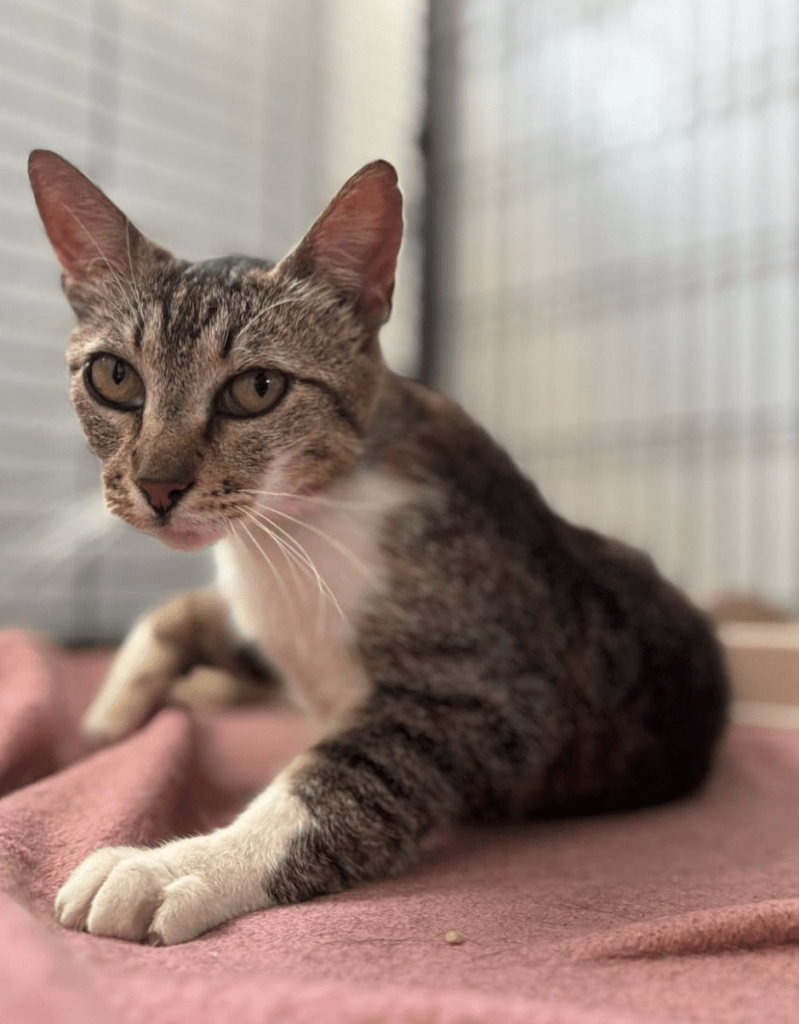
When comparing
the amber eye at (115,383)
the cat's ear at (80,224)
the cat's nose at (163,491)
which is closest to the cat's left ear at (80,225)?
the cat's ear at (80,224)

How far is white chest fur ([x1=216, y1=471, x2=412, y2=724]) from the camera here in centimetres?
112

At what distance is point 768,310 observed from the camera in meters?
2.80

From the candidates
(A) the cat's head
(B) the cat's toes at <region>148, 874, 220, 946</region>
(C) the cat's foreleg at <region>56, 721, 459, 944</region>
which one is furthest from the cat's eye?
(B) the cat's toes at <region>148, 874, 220, 946</region>

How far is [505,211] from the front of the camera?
3.17 meters

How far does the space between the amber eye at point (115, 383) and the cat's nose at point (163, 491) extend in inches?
4.9

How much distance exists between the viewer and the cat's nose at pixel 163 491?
0.93 meters

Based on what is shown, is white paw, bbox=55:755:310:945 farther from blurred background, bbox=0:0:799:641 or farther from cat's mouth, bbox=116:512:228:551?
blurred background, bbox=0:0:799:641

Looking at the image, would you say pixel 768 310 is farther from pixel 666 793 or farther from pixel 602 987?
pixel 602 987

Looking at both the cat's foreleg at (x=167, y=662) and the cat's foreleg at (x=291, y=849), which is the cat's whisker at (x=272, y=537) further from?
the cat's foreleg at (x=167, y=662)

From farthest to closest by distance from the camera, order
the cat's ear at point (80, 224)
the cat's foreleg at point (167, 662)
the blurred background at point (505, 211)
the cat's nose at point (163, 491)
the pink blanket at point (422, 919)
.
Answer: the blurred background at point (505, 211)
the cat's foreleg at point (167, 662)
the cat's ear at point (80, 224)
the cat's nose at point (163, 491)
the pink blanket at point (422, 919)

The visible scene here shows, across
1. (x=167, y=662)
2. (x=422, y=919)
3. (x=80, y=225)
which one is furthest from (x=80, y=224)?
(x=422, y=919)

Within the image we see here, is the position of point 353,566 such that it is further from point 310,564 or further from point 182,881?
point 182,881

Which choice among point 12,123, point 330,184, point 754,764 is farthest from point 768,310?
point 12,123

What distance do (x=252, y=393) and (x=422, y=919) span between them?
56cm
